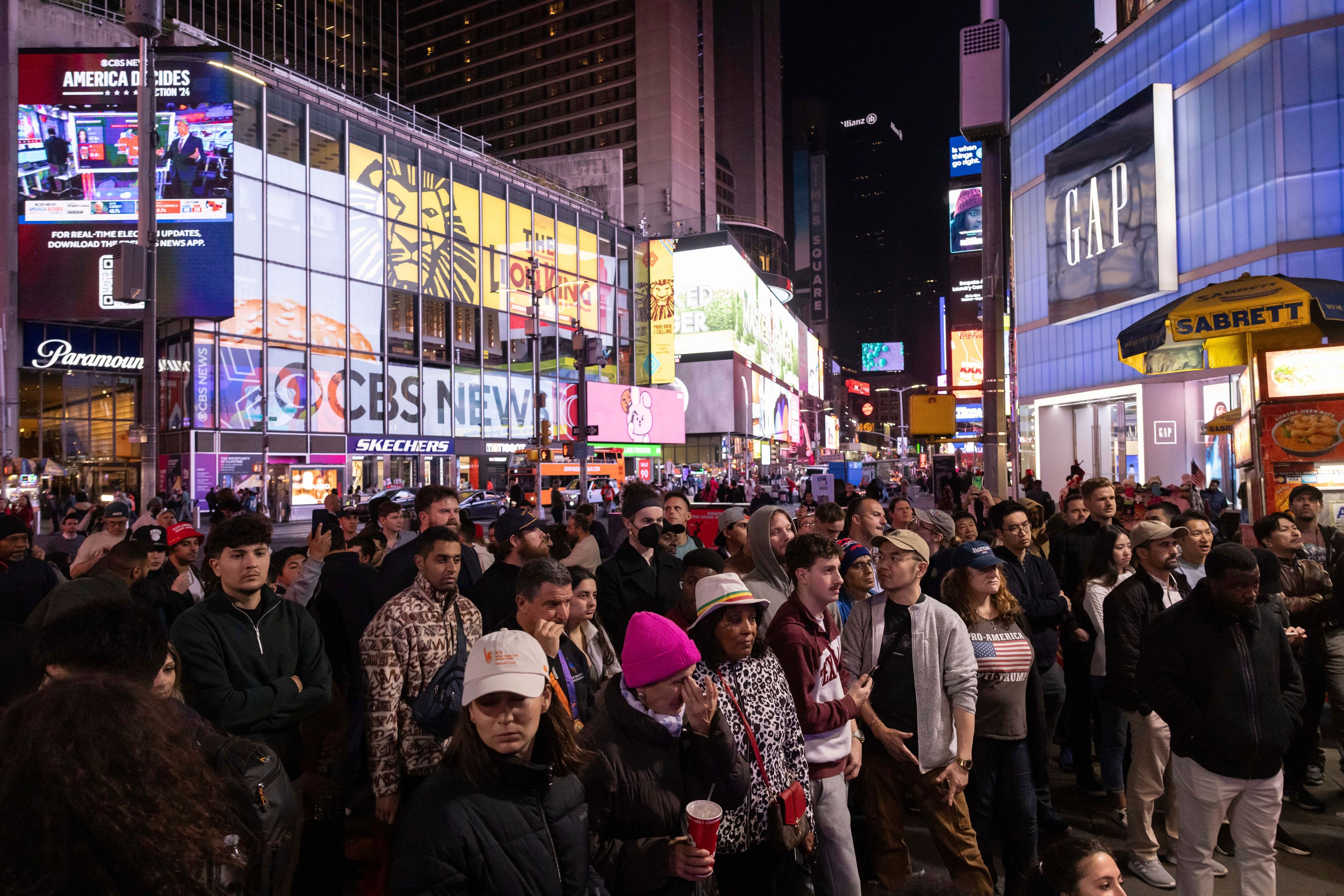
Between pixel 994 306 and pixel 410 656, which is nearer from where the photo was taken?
pixel 410 656

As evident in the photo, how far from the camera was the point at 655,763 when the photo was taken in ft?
9.41

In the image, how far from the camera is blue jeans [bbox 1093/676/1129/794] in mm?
5543

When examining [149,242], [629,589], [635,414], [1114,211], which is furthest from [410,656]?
[635,414]

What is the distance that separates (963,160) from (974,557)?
8447 centimetres

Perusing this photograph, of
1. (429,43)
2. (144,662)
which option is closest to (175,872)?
(144,662)

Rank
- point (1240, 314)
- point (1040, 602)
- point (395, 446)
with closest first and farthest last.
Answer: point (1040, 602)
point (1240, 314)
point (395, 446)

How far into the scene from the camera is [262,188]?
3167 centimetres

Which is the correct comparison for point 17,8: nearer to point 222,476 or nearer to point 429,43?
point 222,476

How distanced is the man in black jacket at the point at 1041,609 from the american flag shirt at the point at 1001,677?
0.50 meters

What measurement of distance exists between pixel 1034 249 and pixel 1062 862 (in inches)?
1314

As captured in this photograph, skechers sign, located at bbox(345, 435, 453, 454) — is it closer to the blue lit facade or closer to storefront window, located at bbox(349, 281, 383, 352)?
storefront window, located at bbox(349, 281, 383, 352)

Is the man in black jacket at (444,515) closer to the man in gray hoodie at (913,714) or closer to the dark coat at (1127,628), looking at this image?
the man in gray hoodie at (913,714)

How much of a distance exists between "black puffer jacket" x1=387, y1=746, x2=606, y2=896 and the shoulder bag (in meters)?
0.92

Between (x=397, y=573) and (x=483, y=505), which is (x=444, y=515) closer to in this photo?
(x=397, y=573)
